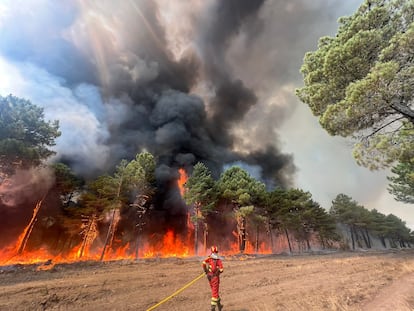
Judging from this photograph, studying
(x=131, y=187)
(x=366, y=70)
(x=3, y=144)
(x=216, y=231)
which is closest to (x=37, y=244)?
(x=131, y=187)

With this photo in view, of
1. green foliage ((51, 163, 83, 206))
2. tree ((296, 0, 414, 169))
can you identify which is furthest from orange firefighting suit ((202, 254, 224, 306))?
green foliage ((51, 163, 83, 206))

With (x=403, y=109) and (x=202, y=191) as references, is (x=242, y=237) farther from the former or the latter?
→ (x=403, y=109)

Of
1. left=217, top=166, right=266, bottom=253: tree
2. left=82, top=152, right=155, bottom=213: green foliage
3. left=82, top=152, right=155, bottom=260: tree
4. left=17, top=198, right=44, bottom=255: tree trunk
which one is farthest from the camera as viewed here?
left=217, top=166, right=266, bottom=253: tree

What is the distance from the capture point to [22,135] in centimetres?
1778

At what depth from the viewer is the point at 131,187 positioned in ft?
86.1

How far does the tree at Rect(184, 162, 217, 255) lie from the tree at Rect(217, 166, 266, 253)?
2.06m

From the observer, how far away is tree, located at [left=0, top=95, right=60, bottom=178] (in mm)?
16875

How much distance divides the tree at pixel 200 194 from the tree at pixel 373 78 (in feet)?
68.0

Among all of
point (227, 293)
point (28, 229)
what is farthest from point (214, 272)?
point (28, 229)

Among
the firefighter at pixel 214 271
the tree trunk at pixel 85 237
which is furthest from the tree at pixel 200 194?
the firefighter at pixel 214 271

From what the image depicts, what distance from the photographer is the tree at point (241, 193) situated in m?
28.7

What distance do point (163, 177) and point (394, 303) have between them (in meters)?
42.6

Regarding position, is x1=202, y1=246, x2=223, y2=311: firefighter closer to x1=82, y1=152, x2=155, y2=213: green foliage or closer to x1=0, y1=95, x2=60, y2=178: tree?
x1=0, y1=95, x2=60, y2=178: tree

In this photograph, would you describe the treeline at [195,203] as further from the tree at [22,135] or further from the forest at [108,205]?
the tree at [22,135]
